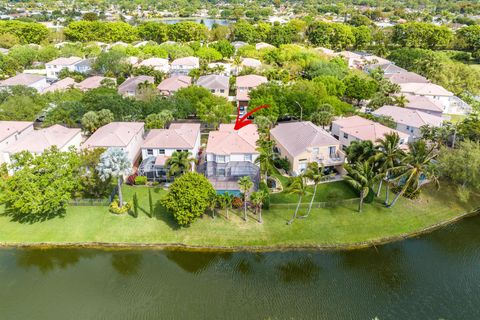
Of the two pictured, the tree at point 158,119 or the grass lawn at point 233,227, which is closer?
the grass lawn at point 233,227

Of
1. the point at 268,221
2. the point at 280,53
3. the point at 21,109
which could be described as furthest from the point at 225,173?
the point at 280,53

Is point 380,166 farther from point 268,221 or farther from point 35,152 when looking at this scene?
point 35,152

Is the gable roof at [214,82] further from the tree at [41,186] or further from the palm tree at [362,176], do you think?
the palm tree at [362,176]

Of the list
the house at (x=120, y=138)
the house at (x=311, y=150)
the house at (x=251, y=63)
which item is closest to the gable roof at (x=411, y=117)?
the house at (x=311, y=150)

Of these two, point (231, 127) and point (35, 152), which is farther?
point (231, 127)

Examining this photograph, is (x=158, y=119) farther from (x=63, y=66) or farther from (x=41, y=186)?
(x=63, y=66)

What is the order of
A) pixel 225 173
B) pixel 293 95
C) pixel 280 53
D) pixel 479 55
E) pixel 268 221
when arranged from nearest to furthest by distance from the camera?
pixel 268 221
pixel 225 173
pixel 293 95
pixel 280 53
pixel 479 55

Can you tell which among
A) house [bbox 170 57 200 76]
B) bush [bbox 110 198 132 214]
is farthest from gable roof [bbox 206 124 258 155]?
house [bbox 170 57 200 76]
